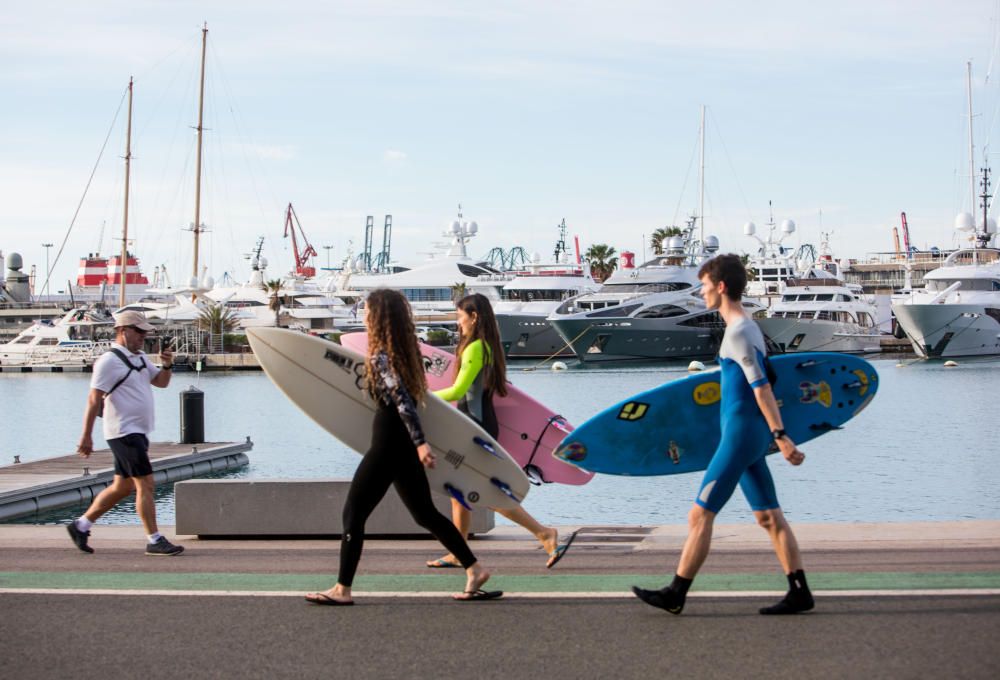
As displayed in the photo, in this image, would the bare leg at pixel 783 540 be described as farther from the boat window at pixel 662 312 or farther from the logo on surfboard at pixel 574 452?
the boat window at pixel 662 312

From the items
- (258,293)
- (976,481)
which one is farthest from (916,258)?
(976,481)

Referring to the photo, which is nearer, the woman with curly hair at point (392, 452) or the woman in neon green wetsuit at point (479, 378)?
the woman with curly hair at point (392, 452)

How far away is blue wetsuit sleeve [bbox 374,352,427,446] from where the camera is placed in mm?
6348

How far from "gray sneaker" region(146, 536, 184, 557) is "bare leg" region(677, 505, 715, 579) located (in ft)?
12.3

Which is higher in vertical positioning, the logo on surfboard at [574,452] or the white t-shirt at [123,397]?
the white t-shirt at [123,397]

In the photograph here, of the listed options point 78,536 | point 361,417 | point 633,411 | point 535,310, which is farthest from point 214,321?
point 633,411

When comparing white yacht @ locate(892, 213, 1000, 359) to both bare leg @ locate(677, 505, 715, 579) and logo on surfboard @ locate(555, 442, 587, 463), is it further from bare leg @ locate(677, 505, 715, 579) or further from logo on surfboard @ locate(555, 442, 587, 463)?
bare leg @ locate(677, 505, 715, 579)

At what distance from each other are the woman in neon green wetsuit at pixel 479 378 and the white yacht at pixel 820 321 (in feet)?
235

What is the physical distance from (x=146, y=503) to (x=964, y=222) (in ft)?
246

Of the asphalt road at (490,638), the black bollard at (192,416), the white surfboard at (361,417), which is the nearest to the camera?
the asphalt road at (490,638)

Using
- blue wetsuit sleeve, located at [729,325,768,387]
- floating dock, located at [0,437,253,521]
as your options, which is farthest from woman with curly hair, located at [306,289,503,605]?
floating dock, located at [0,437,253,521]

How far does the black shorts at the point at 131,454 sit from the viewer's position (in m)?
8.14

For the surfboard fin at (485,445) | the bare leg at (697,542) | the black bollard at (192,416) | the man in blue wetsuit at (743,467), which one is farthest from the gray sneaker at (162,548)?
the black bollard at (192,416)

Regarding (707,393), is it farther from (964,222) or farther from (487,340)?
(964,222)
